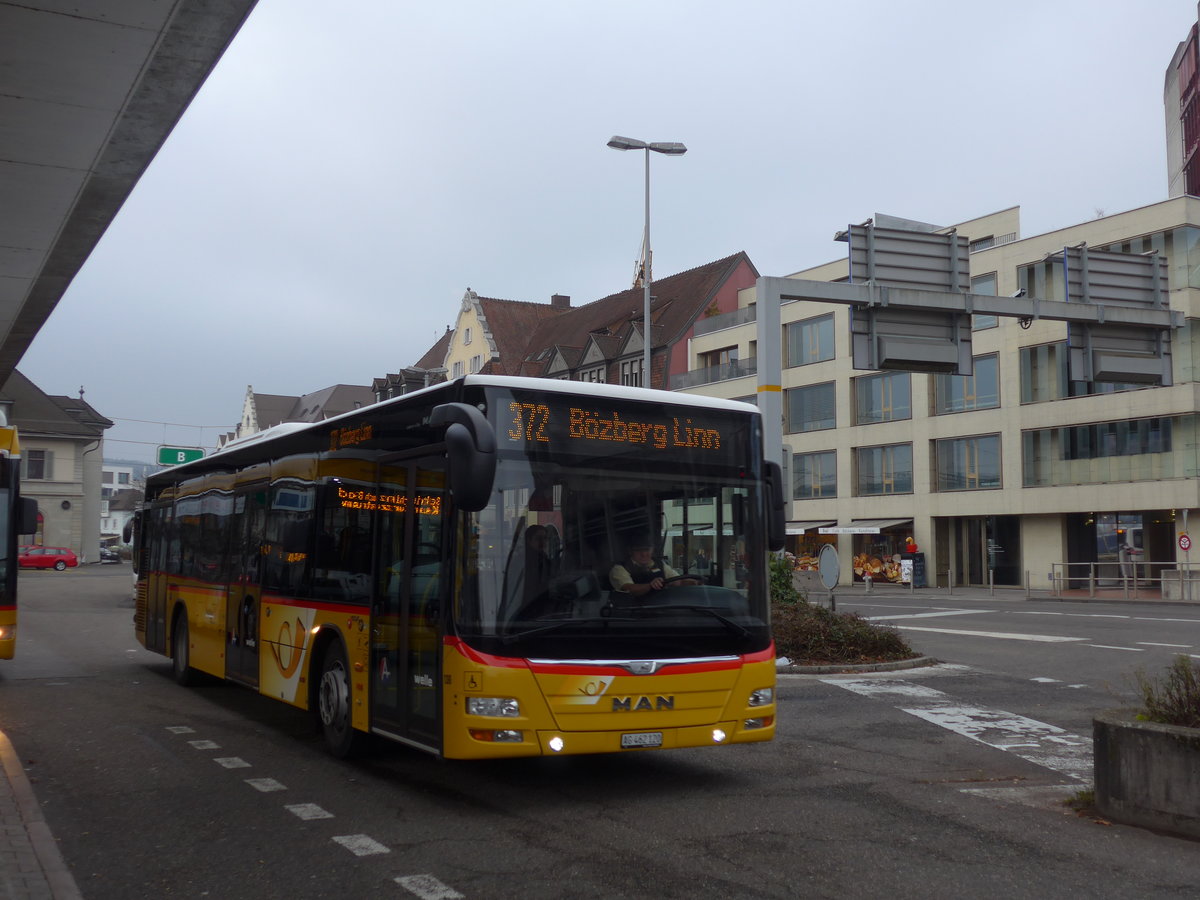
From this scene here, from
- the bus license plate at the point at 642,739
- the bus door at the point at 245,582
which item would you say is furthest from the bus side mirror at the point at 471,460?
the bus door at the point at 245,582

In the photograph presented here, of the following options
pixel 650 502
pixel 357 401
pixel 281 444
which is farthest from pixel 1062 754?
pixel 357 401

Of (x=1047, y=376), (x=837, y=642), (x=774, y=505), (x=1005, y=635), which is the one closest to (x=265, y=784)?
(x=774, y=505)

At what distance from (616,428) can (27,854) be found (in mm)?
4211

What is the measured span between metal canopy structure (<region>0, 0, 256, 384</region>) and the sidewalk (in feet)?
16.1

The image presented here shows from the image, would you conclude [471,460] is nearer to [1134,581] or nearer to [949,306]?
[949,306]

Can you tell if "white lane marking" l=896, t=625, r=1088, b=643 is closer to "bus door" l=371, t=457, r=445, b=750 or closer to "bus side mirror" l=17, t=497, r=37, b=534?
"bus door" l=371, t=457, r=445, b=750

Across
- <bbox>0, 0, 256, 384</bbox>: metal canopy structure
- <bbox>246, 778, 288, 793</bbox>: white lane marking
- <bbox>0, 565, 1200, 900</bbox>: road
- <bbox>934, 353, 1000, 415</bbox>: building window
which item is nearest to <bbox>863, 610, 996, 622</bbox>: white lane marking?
<bbox>0, 565, 1200, 900</bbox>: road

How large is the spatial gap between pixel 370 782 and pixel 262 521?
13.0ft

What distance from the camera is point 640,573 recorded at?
8016mm

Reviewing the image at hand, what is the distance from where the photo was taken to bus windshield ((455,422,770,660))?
25.0 feet

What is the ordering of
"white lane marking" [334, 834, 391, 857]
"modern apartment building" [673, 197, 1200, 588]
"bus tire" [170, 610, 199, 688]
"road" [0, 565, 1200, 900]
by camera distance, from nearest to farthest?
"road" [0, 565, 1200, 900], "white lane marking" [334, 834, 391, 857], "bus tire" [170, 610, 199, 688], "modern apartment building" [673, 197, 1200, 588]

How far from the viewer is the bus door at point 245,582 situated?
11805mm

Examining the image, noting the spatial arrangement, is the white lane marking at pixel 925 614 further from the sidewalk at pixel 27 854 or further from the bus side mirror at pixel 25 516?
the sidewalk at pixel 27 854

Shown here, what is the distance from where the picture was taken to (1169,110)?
230 feet
